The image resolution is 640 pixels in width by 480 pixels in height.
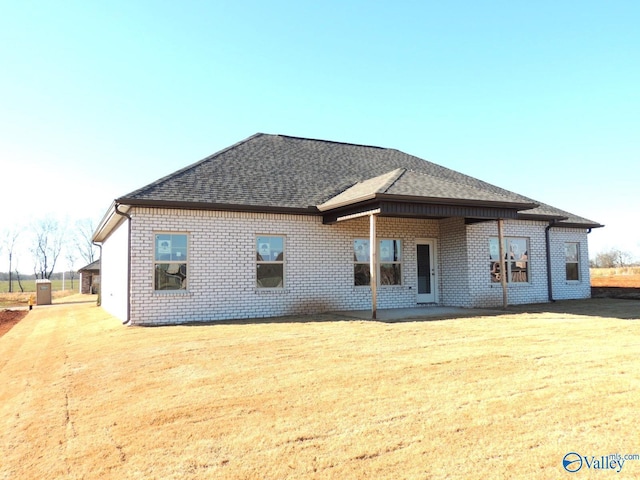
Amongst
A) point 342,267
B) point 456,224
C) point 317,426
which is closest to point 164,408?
point 317,426

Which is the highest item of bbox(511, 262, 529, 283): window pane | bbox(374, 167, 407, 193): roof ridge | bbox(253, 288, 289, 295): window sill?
bbox(374, 167, 407, 193): roof ridge

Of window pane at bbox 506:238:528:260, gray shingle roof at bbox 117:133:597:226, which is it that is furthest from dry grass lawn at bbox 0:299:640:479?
window pane at bbox 506:238:528:260

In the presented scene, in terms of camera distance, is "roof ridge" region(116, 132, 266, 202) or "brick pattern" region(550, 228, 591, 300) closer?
"roof ridge" region(116, 132, 266, 202)

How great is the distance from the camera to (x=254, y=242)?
39.3ft

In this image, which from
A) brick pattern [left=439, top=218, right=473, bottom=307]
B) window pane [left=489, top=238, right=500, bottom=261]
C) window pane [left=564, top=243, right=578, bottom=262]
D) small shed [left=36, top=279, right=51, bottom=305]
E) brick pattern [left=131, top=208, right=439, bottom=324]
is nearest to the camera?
brick pattern [left=131, top=208, right=439, bottom=324]

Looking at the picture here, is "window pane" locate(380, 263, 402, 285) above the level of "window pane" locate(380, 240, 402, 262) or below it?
below

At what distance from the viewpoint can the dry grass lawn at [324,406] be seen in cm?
320

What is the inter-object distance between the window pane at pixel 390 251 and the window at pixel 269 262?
10.9 feet

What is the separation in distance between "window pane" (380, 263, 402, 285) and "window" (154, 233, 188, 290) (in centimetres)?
598

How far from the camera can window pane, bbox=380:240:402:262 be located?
13.6 meters

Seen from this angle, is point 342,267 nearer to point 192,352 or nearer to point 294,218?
point 294,218

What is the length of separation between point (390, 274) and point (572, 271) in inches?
323

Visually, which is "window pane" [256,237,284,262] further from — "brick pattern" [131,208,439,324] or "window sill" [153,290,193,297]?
"window sill" [153,290,193,297]

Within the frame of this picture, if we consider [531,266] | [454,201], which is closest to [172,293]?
[454,201]
